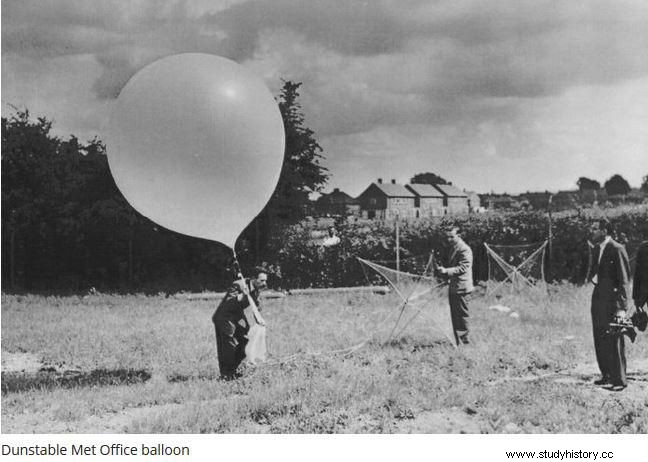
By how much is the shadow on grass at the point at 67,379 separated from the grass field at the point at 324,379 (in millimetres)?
29

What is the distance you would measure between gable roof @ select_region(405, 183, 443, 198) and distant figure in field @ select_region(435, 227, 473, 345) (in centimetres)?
5655

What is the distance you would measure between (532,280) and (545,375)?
22.8 feet

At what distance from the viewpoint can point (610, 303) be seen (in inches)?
245

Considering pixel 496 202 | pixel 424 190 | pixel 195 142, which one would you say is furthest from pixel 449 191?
pixel 195 142

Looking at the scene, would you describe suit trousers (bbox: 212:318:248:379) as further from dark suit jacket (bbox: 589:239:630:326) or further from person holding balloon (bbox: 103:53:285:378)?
dark suit jacket (bbox: 589:239:630:326)

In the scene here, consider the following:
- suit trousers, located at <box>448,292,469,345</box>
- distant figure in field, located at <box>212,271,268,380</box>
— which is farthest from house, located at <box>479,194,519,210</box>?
distant figure in field, located at <box>212,271,268,380</box>

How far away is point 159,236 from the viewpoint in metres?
16.3

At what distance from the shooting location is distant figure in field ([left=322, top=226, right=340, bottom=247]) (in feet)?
50.4

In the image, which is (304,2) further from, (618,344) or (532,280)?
(532,280)

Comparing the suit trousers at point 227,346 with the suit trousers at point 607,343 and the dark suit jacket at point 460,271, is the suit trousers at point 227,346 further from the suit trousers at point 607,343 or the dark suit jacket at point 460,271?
the suit trousers at point 607,343

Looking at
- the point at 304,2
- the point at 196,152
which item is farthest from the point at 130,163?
the point at 304,2

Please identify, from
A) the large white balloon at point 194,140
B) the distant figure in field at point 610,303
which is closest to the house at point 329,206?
the distant figure in field at point 610,303

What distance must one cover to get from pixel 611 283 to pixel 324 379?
10.8ft
